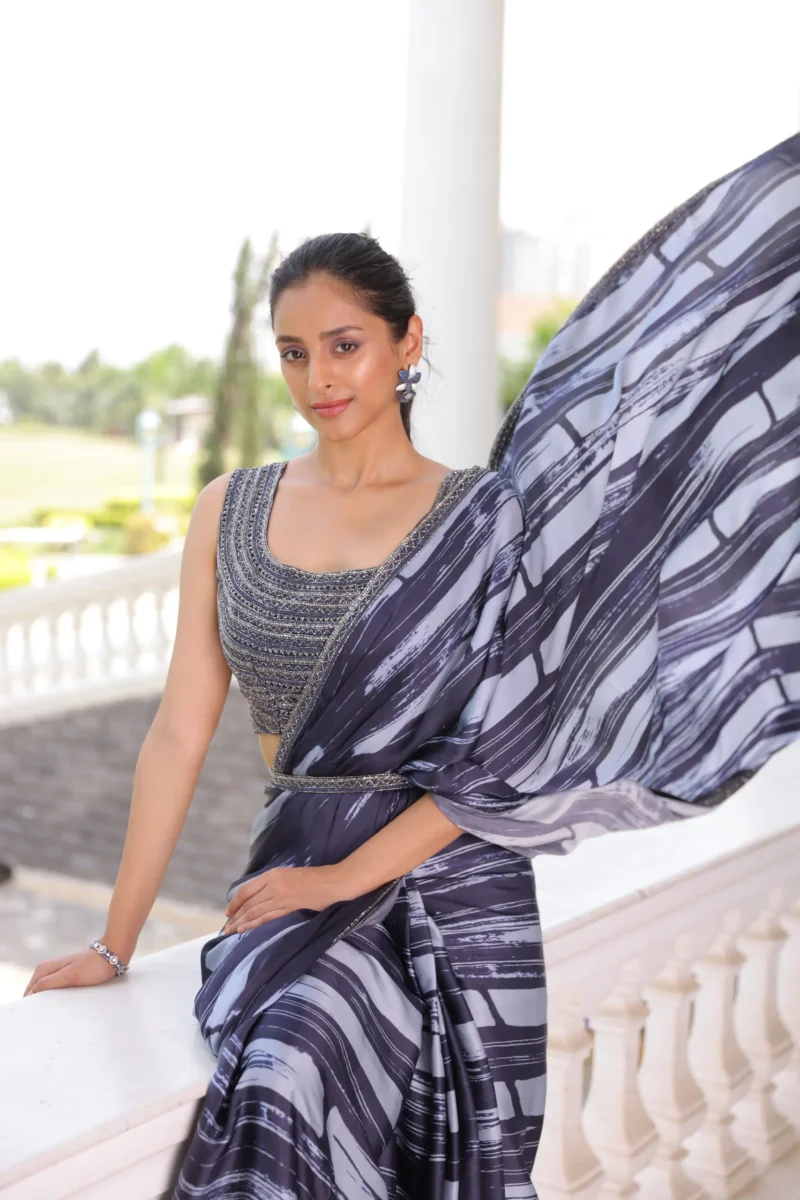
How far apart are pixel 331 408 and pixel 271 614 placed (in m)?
0.23

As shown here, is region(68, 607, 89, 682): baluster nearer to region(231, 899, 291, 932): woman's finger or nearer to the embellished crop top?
the embellished crop top

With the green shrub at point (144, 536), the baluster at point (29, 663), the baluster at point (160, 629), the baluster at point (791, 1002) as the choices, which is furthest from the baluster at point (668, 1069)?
the green shrub at point (144, 536)

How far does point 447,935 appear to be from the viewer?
136 centimetres

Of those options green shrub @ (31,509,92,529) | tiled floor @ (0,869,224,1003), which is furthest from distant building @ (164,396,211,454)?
tiled floor @ (0,869,224,1003)

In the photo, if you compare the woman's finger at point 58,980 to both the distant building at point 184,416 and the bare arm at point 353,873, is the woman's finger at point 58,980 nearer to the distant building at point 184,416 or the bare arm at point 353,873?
the bare arm at point 353,873

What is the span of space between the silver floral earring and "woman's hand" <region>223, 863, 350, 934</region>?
1.71 feet

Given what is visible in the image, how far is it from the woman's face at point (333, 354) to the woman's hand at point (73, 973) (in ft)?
1.99

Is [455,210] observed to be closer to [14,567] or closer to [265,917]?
[265,917]

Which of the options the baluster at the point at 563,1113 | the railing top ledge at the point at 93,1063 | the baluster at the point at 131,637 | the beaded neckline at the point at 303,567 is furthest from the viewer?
the baluster at the point at 131,637

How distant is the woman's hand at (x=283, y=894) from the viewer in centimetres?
130

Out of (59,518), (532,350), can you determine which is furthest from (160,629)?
(532,350)

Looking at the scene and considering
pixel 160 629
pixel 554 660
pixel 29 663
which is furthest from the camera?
pixel 29 663

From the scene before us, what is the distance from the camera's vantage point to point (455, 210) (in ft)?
8.77

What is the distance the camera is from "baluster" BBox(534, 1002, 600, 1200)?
1.57 metres
